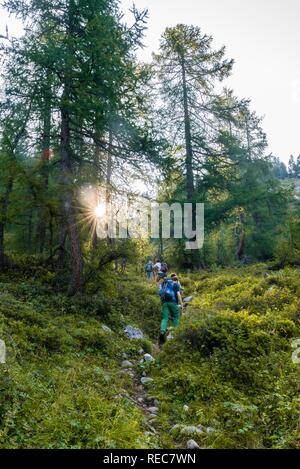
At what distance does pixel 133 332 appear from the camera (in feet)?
34.0

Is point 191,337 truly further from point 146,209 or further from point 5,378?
point 146,209

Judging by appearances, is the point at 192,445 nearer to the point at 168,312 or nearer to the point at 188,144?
the point at 168,312

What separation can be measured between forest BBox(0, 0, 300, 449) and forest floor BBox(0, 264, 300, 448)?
0.03m

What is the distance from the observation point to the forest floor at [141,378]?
4.50 m

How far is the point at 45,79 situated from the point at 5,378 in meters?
9.10

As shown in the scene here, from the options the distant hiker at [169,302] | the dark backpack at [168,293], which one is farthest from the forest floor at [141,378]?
the dark backpack at [168,293]

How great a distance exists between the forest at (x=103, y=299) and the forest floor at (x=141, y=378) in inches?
1.1

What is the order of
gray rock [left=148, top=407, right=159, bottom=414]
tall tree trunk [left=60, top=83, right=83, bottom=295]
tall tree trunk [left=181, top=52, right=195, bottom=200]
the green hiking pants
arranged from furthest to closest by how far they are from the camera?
tall tree trunk [left=181, top=52, right=195, bottom=200], tall tree trunk [left=60, top=83, right=83, bottom=295], the green hiking pants, gray rock [left=148, top=407, right=159, bottom=414]

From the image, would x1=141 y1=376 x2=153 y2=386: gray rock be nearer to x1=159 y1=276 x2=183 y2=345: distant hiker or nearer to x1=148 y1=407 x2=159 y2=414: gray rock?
x1=148 y1=407 x2=159 y2=414: gray rock

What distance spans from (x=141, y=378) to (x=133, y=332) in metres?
3.04

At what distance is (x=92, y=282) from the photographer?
1217cm

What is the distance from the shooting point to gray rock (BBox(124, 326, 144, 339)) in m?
10.1

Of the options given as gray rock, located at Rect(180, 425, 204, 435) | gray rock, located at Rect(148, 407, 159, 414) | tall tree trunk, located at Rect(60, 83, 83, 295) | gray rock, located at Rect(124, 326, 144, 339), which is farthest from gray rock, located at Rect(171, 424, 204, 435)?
tall tree trunk, located at Rect(60, 83, 83, 295)

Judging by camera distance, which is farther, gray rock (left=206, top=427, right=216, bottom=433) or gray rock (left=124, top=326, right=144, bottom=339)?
gray rock (left=124, top=326, right=144, bottom=339)
